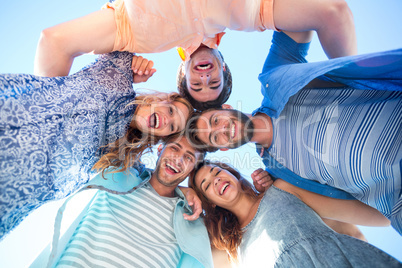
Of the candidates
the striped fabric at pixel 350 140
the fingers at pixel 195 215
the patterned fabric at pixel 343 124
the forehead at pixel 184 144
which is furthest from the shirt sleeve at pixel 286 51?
the fingers at pixel 195 215

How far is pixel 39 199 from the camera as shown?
101 cm

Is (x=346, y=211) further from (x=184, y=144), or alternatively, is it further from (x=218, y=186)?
(x=184, y=144)

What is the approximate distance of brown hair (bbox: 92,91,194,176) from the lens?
135 cm

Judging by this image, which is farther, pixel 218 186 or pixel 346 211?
pixel 218 186

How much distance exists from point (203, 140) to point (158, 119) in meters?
0.35

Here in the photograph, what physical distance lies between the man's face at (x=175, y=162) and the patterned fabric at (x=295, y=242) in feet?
1.62

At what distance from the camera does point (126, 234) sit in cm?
130

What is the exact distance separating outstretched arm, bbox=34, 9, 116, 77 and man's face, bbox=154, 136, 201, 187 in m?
0.72

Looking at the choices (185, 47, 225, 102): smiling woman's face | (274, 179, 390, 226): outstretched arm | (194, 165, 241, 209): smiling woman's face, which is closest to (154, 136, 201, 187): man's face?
(194, 165, 241, 209): smiling woman's face

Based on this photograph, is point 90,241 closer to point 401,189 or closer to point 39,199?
point 39,199

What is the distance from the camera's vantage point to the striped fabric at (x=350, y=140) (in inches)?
41.1

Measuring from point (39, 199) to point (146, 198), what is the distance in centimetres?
58

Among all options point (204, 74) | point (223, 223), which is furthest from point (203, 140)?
point (223, 223)

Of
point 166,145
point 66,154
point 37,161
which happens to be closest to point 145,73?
point 166,145
